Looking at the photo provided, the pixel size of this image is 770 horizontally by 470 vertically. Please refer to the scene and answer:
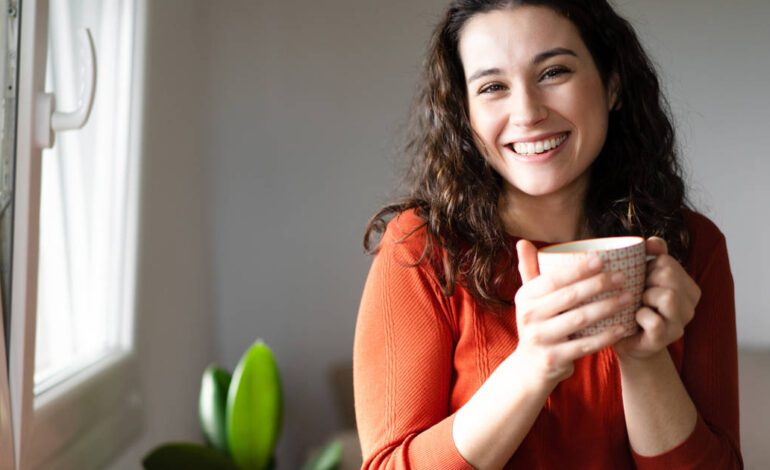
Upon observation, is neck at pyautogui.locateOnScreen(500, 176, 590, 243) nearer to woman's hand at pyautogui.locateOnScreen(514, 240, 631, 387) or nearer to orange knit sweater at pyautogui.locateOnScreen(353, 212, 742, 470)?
orange knit sweater at pyautogui.locateOnScreen(353, 212, 742, 470)

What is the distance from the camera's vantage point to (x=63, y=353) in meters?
1.74

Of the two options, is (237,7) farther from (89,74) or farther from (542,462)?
(542,462)

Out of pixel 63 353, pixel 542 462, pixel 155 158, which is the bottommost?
pixel 63 353

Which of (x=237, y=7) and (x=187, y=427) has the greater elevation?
→ (x=237, y=7)

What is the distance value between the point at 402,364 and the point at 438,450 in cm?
13

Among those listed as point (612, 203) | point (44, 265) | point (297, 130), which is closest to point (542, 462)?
point (612, 203)

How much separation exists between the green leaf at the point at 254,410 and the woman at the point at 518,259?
2.52 feet

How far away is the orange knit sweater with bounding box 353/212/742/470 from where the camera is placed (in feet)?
3.37

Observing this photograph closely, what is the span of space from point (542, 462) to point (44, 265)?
3.51 feet

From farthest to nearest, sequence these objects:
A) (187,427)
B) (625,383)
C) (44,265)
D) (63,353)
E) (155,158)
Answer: (187,427) → (155,158) → (63,353) → (44,265) → (625,383)

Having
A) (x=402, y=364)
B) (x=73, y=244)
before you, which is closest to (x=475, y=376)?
(x=402, y=364)

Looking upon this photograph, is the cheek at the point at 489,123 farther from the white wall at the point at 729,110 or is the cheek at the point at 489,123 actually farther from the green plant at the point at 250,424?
the white wall at the point at 729,110

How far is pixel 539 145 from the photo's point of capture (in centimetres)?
108

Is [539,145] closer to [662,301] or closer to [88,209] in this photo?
[662,301]
